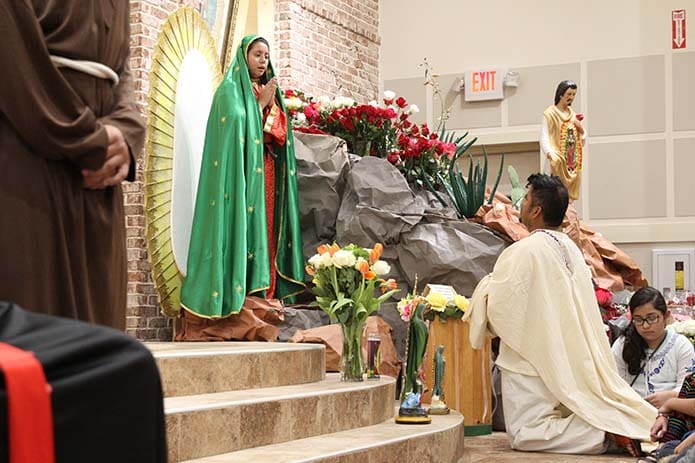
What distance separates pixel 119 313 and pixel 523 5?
37.3ft

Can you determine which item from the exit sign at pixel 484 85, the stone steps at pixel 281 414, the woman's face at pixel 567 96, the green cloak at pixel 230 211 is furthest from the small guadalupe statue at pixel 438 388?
the exit sign at pixel 484 85

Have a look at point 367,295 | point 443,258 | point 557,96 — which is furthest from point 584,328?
point 557,96

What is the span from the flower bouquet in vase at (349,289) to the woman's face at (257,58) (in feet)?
6.15

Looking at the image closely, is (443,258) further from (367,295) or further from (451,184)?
(367,295)

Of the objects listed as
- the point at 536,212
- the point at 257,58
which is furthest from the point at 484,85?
the point at 536,212

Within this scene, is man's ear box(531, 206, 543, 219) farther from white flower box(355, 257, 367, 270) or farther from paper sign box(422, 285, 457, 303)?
white flower box(355, 257, 367, 270)

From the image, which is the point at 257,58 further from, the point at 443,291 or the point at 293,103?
the point at 443,291

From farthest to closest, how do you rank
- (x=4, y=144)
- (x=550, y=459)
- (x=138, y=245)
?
(x=138, y=245) < (x=550, y=459) < (x=4, y=144)

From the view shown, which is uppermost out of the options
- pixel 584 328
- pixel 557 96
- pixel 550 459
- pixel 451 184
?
pixel 557 96

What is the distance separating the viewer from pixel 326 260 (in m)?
6.02

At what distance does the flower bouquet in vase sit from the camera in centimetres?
592

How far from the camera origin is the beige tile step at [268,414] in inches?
165

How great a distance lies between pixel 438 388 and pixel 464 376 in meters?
0.62

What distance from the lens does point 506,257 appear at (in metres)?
6.05
